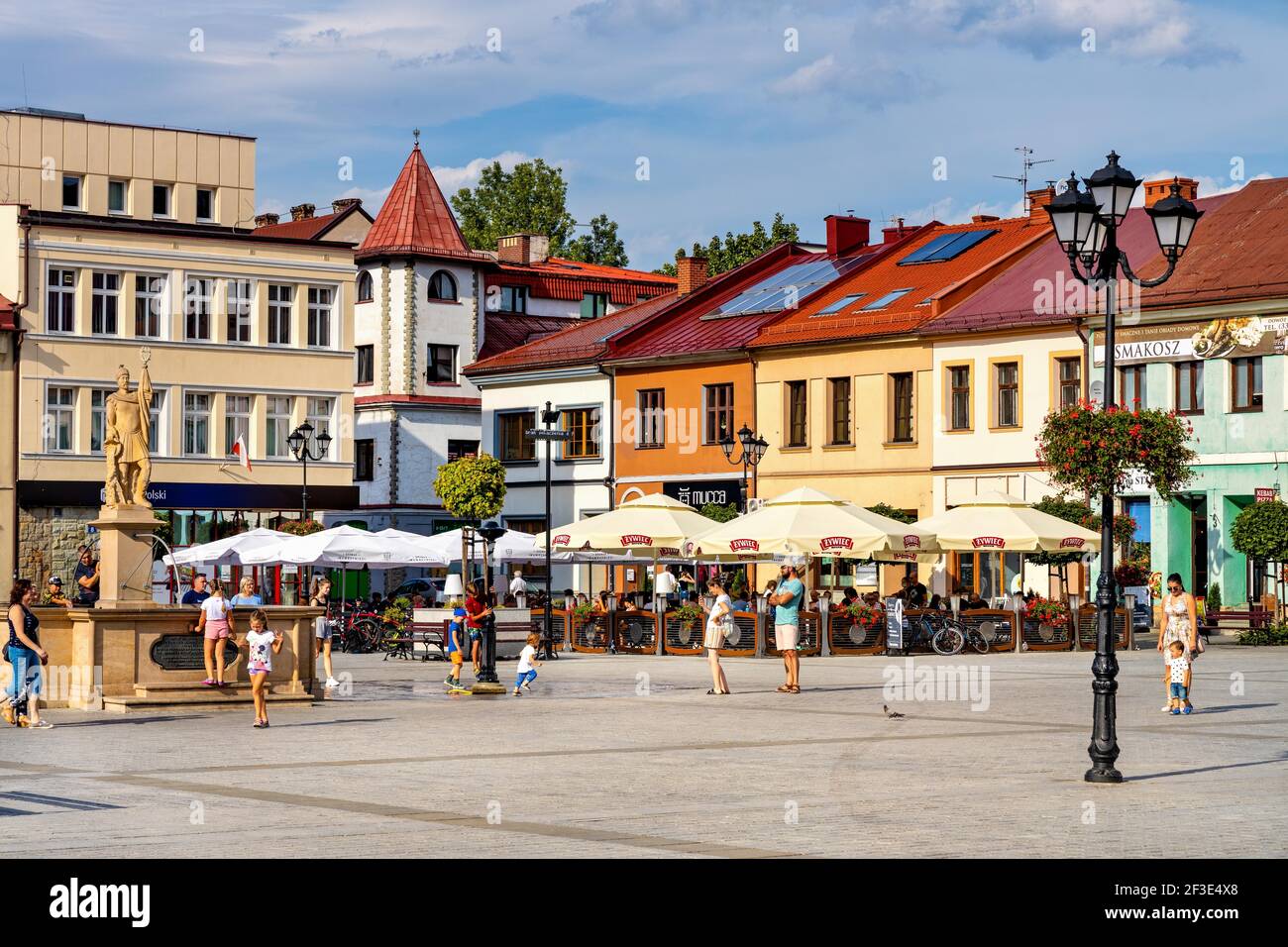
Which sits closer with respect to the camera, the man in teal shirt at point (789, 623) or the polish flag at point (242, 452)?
the man in teal shirt at point (789, 623)

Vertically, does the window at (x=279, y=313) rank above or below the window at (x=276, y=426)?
above

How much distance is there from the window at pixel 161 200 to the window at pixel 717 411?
19000mm

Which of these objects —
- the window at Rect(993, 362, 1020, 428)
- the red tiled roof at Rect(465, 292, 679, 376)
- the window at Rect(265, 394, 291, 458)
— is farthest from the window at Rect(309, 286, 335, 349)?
the window at Rect(993, 362, 1020, 428)

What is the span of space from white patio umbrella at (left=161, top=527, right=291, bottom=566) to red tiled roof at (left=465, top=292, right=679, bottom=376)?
18291 millimetres

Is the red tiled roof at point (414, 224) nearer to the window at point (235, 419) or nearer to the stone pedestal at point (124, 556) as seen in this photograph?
the window at point (235, 419)

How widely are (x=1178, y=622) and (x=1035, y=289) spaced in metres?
26.6

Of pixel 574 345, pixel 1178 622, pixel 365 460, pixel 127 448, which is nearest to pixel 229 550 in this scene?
pixel 127 448

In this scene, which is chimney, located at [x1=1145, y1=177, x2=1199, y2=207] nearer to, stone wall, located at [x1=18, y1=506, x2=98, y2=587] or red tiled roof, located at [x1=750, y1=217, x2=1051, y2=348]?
red tiled roof, located at [x1=750, y1=217, x2=1051, y2=348]

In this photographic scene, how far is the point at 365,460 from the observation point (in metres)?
69.3

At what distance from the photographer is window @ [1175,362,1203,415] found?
152 feet

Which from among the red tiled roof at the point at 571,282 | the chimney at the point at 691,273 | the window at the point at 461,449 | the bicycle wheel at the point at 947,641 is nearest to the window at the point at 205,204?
the window at the point at 461,449

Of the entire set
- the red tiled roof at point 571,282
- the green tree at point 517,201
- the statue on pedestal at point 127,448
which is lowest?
the statue on pedestal at point 127,448

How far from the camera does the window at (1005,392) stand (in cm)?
4978

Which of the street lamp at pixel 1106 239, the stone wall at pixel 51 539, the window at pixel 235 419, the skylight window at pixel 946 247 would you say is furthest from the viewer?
the window at pixel 235 419
